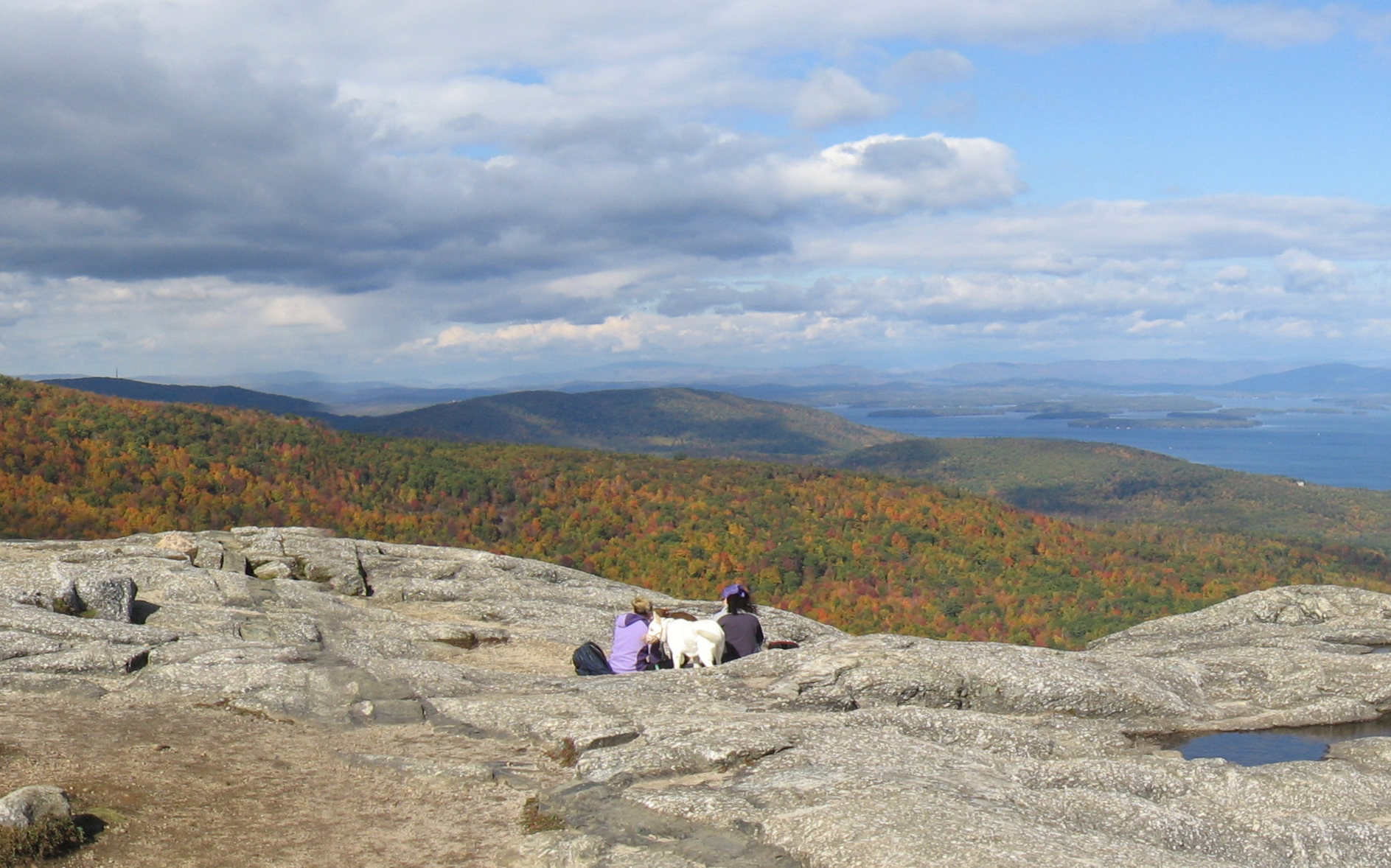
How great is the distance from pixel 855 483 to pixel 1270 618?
305ft

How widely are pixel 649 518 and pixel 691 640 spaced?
77905mm

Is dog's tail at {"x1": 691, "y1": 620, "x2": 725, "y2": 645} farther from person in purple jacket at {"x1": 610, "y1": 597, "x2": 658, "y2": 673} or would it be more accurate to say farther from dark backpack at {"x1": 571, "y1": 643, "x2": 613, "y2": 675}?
dark backpack at {"x1": 571, "y1": 643, "x2": 613, "y2": 675}

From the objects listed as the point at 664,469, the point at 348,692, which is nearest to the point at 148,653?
the point at 348,692

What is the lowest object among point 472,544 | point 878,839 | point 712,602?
point 472,544

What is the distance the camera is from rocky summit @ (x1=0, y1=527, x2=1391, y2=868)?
1066 cm

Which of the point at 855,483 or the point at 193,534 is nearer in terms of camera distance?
the point at 193,534

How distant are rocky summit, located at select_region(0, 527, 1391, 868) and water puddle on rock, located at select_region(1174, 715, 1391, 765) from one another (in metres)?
0.35

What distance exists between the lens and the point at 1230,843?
436 inches

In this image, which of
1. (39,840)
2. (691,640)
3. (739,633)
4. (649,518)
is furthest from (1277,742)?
(649,518)

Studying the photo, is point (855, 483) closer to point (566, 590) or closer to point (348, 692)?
point (566, 590)

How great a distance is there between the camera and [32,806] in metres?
9.73

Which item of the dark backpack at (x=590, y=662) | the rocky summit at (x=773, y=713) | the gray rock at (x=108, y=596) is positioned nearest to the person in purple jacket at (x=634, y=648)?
the dark backpack at (x=590, y=662)

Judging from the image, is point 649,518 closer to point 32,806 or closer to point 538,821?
point 538,821

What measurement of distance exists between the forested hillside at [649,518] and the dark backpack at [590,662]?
55105mm
